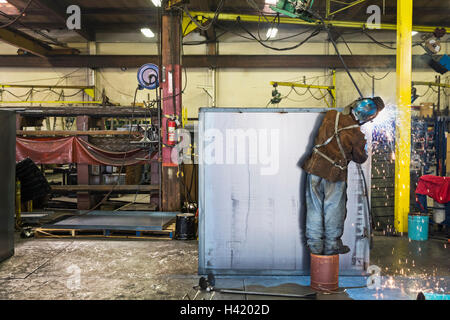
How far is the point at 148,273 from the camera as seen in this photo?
4.38 meters

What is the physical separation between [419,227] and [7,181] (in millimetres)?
6790

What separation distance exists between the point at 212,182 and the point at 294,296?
1610 millimetres

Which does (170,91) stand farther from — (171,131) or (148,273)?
(148,273)

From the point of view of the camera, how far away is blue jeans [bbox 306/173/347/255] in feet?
12.1

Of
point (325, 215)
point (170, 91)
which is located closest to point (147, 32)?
point (170, 91)

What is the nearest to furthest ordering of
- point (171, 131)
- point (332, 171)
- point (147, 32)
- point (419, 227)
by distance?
point (332, 171) < point (419, 227) < point (171, 131) < point (147, 32)

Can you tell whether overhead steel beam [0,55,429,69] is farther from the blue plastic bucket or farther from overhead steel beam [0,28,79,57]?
the blue plastic bucket

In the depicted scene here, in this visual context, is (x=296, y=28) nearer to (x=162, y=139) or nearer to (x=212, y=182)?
(x=162, y=139)

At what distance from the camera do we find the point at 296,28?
13734mm

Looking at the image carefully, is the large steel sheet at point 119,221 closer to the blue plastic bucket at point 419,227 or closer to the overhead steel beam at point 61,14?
the blue plastic bucket at point 419,227

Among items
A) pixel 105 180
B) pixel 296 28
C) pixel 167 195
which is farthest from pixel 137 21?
pixel 167 195

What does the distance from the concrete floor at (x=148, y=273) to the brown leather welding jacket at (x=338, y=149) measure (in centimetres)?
134

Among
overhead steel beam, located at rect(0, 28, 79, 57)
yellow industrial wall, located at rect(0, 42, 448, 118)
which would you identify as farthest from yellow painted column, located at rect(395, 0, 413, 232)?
overhead steel beam, located at rect(0, 28, 79, 57)

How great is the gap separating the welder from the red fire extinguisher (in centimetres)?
403
